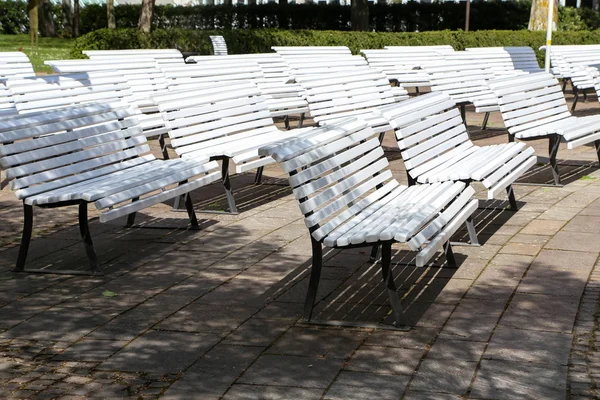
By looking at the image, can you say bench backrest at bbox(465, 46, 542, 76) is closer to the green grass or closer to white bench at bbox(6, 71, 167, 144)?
white bench at bbox(6, 71, 167, 144)

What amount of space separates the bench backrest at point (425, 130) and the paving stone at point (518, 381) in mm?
2477

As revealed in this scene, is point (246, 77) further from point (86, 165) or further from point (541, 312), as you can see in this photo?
point (541, 312)

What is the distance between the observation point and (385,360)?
5.09 m

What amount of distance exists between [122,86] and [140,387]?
641 centimetres

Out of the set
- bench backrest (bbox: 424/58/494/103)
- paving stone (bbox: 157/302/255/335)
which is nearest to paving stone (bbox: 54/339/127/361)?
paving stone (bbox: 157/302/255/335)

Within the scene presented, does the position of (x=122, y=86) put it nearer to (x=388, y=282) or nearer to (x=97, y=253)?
(x=97, y=253)

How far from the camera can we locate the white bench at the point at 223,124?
8.70 metres

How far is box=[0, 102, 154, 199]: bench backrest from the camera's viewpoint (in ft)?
22.8

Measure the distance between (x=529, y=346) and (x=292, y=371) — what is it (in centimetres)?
119

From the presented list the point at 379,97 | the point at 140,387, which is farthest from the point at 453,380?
the point at 379,97

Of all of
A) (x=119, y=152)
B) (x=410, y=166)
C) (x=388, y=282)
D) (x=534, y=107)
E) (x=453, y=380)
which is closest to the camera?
(x=453, y=380)

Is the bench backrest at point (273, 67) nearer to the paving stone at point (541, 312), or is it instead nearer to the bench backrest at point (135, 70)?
the bench backrest at point (135, 70)

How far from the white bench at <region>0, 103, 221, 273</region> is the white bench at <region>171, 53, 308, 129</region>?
129 cm

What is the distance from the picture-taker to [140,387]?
188 inches
